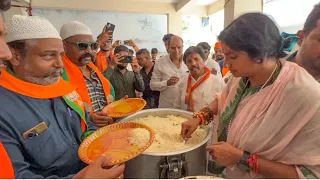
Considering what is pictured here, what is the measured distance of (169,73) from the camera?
2592mm

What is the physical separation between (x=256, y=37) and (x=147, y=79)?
2.14 m

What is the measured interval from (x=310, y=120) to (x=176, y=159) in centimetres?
59

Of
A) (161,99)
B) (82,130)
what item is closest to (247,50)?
(82,130)

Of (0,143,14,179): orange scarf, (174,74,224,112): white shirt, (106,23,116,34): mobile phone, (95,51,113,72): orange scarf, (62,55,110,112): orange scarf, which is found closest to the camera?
(0,143,14,179): orange scarf

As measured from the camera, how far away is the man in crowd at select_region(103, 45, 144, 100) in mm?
2504

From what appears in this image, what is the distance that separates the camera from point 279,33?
97 centimetres

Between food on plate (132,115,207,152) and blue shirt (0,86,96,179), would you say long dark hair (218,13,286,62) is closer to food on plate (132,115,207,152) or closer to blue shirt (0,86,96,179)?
food on plate (132,115,207,152)

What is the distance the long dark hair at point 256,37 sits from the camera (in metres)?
0.92

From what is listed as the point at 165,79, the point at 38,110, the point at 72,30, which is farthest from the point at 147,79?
the point at 38,110

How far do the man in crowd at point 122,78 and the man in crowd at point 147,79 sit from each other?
301 millimetres

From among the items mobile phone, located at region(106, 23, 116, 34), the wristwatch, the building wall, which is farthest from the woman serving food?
the building wall

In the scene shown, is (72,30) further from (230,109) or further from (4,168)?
(230,109)

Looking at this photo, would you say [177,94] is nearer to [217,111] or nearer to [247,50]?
[217,111]

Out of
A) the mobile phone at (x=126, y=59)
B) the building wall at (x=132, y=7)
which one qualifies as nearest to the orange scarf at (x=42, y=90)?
the mobile phone at (x=126, y=59)
